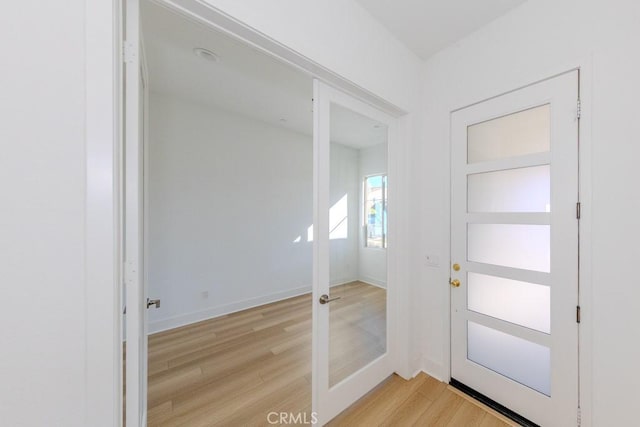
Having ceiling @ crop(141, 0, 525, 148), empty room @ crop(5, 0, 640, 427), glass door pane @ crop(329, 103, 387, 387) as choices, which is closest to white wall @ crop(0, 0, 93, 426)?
empty room @ crop(5, 0, 640, 427)

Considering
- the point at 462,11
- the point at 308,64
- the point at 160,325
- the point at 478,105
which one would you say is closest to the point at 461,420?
the point at 478,105

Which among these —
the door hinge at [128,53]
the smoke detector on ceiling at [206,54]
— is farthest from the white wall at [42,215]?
the smoke detector on ceiling at [206,54]

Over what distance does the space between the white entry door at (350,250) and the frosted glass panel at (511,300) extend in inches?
26.1

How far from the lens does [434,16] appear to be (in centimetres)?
169

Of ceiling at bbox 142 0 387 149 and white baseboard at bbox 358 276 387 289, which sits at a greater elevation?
ceiling at bbox 142 0 387 149

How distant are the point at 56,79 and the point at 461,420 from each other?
2.80 m

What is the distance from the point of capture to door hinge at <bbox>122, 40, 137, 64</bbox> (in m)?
0.90

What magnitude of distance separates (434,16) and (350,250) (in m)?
1.92

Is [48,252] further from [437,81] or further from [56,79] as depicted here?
[437,81]

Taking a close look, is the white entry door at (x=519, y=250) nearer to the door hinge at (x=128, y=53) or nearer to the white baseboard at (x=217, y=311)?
the door hinge at (x=128, y=53)

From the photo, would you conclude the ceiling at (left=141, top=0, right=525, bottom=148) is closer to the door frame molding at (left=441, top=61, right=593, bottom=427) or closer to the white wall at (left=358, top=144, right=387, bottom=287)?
the white wall at (left=358, top=144, right=387, bottom=287)

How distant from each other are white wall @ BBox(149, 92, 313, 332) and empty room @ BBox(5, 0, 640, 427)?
19.3 inches

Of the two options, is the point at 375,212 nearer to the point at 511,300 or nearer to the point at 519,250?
the point at 519,250

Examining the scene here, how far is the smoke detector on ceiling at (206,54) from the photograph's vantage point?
2033mm
